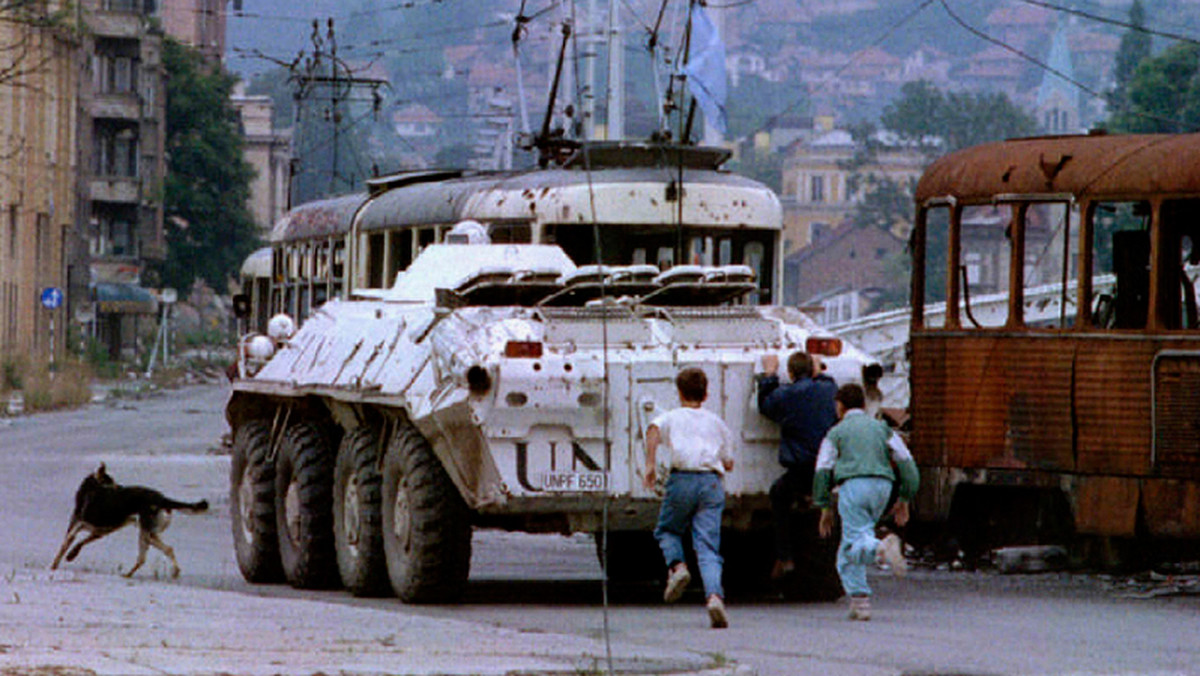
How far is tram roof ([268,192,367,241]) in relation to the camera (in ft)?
101

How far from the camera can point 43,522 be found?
2634 cm

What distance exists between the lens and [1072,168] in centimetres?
2030

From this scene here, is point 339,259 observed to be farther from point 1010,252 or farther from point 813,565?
point 813,565

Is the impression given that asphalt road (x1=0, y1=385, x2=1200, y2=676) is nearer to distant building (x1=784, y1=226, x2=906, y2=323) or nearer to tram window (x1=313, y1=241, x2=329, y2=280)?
tram window (x1=313, y1=241, x2=329, y2=280)

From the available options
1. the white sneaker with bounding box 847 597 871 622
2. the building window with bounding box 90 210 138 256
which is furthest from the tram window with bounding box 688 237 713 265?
the building window with bounding box 90 210 138 256

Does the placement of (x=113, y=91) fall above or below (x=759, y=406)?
above

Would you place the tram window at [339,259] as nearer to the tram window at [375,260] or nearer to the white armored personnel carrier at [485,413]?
the tram window at [375,260]

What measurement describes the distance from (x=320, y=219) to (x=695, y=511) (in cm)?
1604

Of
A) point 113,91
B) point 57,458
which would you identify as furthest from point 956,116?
point 57,458

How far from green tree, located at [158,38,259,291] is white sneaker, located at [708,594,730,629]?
308ft

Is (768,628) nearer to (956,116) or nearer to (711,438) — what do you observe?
(711,438)

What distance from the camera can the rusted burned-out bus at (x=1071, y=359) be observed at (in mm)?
19156

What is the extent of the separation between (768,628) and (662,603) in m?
2.15

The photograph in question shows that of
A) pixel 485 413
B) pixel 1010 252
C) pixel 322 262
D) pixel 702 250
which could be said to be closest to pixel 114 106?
pixel 322 262
